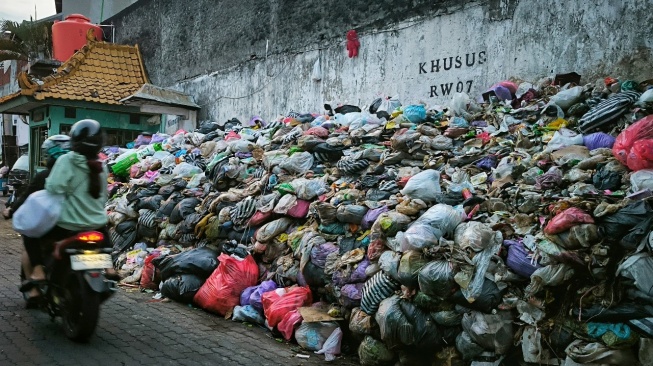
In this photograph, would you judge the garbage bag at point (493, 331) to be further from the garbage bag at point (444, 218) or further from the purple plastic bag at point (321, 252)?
the purple plastic bag at point (321, 252)

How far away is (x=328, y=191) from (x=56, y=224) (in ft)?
8.46

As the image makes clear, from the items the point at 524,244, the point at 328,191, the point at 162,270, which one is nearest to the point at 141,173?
the point at 162,270

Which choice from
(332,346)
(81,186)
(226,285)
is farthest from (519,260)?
(81,186)

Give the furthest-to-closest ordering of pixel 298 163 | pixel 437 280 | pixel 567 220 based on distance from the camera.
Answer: pixel 298 163, pixel 437 280, pixel 567 220

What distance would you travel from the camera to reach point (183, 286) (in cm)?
585

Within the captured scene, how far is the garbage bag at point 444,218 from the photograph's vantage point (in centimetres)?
434

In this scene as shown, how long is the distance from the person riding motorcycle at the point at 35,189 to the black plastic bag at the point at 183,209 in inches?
90.9

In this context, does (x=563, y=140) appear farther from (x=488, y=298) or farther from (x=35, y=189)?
(x=35, y=189)

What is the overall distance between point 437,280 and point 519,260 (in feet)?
1.80

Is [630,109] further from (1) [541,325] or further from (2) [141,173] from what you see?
(2) [141,173]

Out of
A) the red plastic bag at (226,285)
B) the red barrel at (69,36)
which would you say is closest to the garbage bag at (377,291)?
the red plastic bag at (226,285)

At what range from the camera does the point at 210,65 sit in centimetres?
1270

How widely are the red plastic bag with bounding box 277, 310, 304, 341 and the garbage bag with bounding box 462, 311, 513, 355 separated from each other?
1.57 meters

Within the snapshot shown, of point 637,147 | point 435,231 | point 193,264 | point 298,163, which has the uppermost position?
point 637,147
